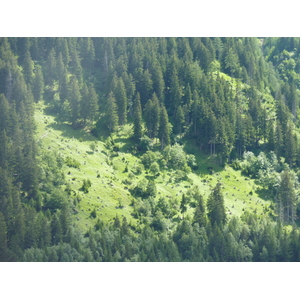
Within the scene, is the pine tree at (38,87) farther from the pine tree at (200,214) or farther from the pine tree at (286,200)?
the pine tree at (286,200)

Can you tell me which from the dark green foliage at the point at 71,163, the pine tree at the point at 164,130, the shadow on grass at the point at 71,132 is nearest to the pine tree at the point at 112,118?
the shadow on grass at the point at 71,132

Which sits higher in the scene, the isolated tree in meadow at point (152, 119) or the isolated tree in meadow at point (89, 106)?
the isolated tree in meadow at point (89, 106)

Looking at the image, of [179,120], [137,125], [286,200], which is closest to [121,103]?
[137,125]

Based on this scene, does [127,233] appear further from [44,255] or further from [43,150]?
[43,150]

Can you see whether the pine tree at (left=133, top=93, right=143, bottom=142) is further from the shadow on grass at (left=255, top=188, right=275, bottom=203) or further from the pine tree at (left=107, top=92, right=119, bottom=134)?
the shadow on grass at (left=255, top=188, right=275, bottom=203)

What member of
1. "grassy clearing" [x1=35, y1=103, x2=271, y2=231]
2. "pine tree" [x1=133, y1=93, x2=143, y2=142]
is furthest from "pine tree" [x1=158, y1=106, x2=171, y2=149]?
"grassy clearing" [x1=35, y1=103, x2=271, y2=231]
